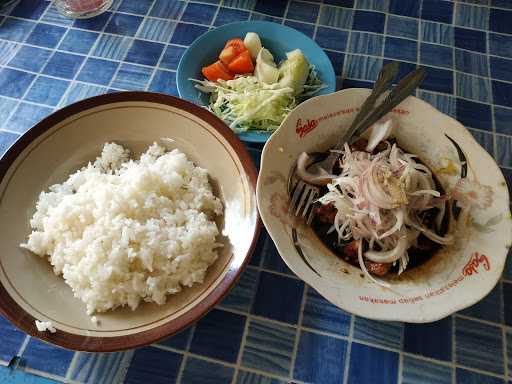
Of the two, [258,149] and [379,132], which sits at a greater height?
[379,132]

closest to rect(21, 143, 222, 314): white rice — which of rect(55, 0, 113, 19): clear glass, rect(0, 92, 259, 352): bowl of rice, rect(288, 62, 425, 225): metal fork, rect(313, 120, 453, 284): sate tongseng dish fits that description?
rect(0, 92, 259, 352): bowl of rice

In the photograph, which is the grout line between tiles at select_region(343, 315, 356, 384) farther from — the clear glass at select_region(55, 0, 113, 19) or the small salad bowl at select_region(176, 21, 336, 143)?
the clear glass at select_region(55, 0, 113, 19)

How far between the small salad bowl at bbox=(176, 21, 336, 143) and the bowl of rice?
232 mm

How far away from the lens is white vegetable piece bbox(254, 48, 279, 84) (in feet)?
5.18

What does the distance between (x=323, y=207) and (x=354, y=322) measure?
326 millimetres

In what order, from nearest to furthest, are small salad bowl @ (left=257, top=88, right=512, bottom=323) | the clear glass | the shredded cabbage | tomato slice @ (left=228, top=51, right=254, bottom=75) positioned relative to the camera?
small salad bowl @ (left=257, top=88, right=512, bottom=323), the shredded cabbage, tomato slice @ (left=228, top=51, right=254, bottom=75), the clear glass

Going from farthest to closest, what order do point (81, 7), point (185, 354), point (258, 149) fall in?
point (81, 7) → point (258, 149) → point (185, 354)

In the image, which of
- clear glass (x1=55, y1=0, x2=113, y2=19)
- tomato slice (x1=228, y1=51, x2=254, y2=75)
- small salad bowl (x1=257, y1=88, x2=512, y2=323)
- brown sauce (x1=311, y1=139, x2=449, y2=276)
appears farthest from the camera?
clear glass (x1=55, y1=0, x2=113, y2=19)

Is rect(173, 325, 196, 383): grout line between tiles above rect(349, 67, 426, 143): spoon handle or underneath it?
underneath

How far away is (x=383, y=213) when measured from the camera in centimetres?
108

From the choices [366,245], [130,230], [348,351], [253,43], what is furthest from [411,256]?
[253,43]

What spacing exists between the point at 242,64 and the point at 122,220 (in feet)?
2.58

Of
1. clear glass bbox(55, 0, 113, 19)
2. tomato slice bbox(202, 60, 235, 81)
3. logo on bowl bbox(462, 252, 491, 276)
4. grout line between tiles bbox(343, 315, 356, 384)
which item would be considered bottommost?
grout line between tiles bbox(343, 315, 356, 384)

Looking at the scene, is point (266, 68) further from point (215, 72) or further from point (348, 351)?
point (348, 351)
